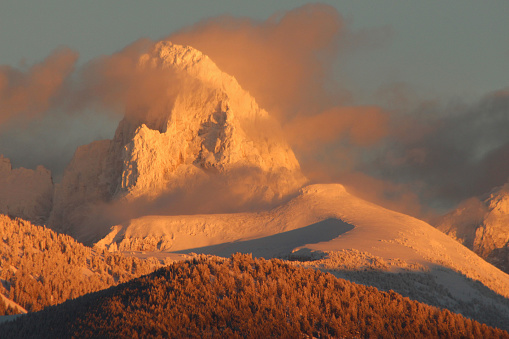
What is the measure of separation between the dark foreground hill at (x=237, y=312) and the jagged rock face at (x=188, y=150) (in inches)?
4190

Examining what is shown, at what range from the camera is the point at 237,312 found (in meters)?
39.8

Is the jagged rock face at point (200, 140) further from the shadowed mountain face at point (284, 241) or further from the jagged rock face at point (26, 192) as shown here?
the shadowed mountain face at point (284, 241)

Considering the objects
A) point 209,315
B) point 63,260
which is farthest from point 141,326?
point 63,260

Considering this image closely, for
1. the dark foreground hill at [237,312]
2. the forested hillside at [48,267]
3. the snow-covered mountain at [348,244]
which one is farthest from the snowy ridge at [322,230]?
the dark foreground hill at [237,312]

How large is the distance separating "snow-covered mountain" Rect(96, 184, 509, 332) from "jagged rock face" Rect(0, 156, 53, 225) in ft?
167

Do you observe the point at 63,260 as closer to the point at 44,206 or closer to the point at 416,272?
the point at 416,272

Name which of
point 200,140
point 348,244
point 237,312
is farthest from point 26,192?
point 237,312

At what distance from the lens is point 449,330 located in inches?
1598

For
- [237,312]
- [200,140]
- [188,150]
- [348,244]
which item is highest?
[200,140]

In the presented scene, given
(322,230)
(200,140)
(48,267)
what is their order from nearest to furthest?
(48,267) → (322,230) → (200,140)

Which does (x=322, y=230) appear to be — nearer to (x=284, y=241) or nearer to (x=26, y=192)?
(x=284, y=241)

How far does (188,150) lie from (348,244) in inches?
3000

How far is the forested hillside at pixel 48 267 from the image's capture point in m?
59.1

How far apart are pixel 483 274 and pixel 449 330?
70.6 metres
